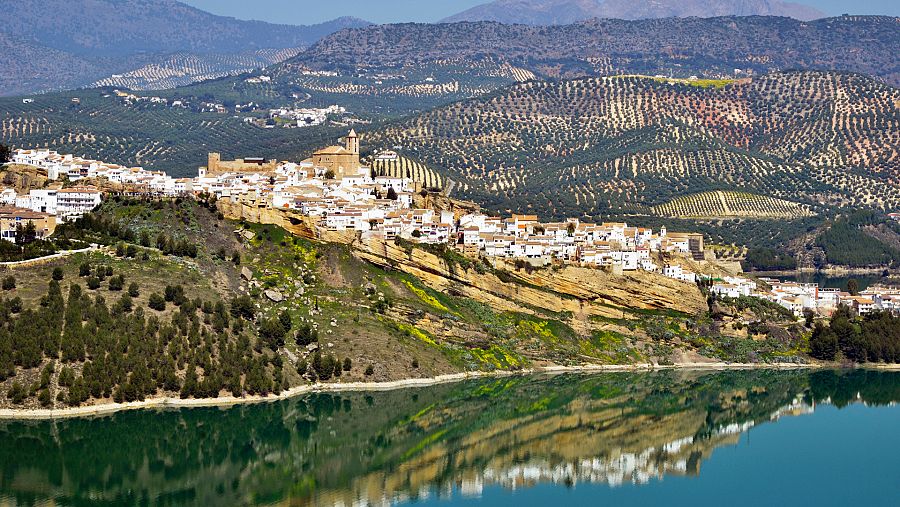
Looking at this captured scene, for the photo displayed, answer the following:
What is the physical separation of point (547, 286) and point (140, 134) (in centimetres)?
10686

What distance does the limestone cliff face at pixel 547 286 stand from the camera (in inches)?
2844

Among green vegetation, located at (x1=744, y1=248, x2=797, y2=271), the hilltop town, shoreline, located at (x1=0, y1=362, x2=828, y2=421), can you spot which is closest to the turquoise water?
green vegetation, located at (x1=744, y1=248, x2=797, y2=271)

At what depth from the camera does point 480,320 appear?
228ft

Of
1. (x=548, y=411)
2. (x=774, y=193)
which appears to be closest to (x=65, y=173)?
(x=548, y=411)

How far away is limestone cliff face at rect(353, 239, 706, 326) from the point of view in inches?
2844

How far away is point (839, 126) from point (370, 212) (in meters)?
130

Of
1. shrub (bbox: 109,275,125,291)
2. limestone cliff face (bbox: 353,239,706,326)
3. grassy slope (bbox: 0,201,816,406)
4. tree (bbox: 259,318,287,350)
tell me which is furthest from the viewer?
limestone cliff face (bbox: 353,239,706,326)

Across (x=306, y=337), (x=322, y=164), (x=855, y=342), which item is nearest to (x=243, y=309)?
(x=306, y=337)

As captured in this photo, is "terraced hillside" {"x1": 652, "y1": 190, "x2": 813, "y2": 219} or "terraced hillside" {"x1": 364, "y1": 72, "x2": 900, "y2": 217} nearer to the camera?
"terraced hillside" {"x1": 652, "y1": 190, "x2": 813, "y2": 219}

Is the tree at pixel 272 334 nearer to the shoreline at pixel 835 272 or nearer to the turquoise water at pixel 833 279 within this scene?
the turquoise water at pixel 833 279

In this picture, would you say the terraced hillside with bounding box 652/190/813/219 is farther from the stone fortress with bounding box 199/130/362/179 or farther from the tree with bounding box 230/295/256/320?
the tree with bounding box 230/295/256/320

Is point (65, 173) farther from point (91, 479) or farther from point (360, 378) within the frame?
point (91, 479)

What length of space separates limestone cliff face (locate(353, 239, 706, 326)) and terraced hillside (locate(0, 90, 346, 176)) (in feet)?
187

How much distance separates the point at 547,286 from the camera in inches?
2940
